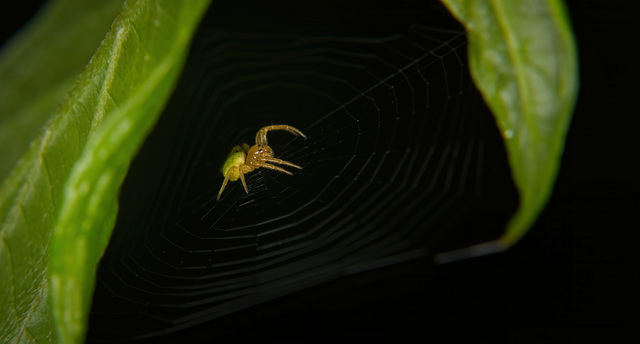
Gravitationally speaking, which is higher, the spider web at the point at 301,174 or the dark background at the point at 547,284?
the spider web at the point at 301,174

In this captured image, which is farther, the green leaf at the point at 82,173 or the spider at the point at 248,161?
the spider at the point at 248,161

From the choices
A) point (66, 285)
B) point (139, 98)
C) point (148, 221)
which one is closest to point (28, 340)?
point (66, 285)

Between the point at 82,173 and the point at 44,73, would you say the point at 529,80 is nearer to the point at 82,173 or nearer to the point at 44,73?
the point at 82,173

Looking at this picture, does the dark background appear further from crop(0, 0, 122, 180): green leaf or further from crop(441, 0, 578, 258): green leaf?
crop(441, 0, 578, 258): green leaf

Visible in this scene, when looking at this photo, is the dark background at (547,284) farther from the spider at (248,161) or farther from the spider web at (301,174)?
the spider at (248,161)

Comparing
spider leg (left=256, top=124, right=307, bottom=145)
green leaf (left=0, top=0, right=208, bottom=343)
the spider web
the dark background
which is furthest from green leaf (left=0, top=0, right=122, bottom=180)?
the dark background

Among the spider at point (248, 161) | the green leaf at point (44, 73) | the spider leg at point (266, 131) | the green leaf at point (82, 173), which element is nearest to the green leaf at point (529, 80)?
the green leaf at point (82, 173)
